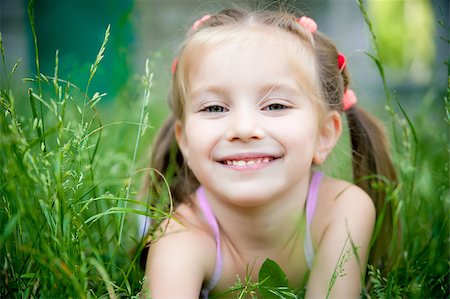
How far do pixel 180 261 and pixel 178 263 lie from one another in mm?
11

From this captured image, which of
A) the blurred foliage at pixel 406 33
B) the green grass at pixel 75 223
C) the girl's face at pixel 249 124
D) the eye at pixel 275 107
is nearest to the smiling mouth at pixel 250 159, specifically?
the girl's face at pixel 249 124

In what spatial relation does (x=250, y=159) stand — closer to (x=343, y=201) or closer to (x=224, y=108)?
(x=224, y=108)

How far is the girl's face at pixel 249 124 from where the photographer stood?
1645 mm

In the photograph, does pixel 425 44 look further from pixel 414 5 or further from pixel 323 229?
pixel 323 229

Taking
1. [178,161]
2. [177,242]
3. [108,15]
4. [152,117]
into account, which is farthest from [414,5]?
[177,242]

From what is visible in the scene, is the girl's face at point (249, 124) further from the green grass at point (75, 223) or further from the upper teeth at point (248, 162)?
the green grass at point (75, 223)

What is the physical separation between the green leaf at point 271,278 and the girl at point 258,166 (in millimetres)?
181

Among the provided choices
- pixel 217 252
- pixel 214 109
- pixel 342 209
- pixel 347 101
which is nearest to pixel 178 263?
pixel 217 252

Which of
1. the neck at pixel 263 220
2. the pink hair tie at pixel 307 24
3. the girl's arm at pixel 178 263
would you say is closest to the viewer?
the girl's arm at pixel 178 263

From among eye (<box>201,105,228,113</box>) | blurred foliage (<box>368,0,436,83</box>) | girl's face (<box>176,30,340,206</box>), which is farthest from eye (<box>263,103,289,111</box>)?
blurred foliage (<box>368,0,436,83</box>)

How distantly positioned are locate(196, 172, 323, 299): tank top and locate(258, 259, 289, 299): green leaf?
350mm

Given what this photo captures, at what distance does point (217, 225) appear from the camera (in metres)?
1.86

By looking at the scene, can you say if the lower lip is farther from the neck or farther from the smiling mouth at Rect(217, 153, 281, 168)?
the neck

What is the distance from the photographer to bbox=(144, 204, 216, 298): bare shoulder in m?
1.59
